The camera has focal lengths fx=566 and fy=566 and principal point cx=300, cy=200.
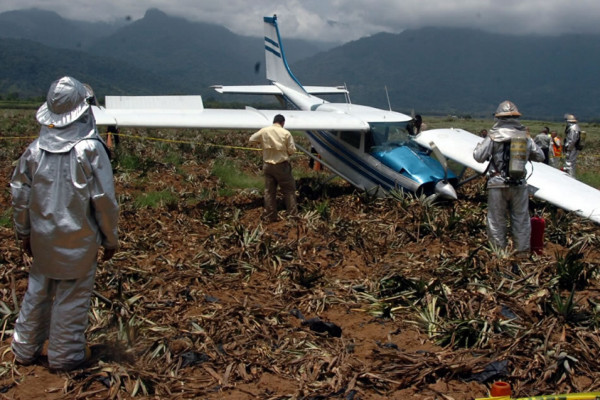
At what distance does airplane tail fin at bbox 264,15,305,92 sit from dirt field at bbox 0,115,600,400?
9.35 metres

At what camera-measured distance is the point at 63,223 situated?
4.30 meters

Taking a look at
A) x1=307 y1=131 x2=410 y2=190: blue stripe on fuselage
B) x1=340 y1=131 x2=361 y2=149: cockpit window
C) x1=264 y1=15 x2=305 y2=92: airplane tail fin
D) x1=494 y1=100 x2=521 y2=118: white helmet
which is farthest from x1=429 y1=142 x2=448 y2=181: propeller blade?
x1=264 y1=15 x2=305 y2=92: airplane tail fin

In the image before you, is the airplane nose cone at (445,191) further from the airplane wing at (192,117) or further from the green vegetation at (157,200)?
the green vegetation at (157,200)

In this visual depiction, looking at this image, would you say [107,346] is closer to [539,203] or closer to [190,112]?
[190,112]

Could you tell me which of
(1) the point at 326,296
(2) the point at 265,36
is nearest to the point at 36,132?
(2) the point at 265,36

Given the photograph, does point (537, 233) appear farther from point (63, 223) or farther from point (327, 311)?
point (63, 223)

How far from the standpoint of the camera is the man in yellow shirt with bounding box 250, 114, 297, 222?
392 inches

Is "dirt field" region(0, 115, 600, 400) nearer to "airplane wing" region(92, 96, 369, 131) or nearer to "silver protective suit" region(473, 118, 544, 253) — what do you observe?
"silver protective suit" region(473, 118, 544, 253)

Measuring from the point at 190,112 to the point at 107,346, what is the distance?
24.8 ft

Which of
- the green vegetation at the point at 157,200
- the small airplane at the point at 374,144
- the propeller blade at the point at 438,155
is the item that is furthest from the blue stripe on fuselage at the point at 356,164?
the green vegetation at the point at 157,200

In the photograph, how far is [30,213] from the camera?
14.5 ft

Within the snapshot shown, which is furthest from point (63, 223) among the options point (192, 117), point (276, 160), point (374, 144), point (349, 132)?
point (349, 132)

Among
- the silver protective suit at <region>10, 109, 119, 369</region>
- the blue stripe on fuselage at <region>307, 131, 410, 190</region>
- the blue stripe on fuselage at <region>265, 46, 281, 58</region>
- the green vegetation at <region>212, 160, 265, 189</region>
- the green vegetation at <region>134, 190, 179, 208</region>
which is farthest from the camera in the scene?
the blue stripe on fuselage at <region>265, 46, 281, 58</region>

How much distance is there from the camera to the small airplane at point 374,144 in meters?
10.3
